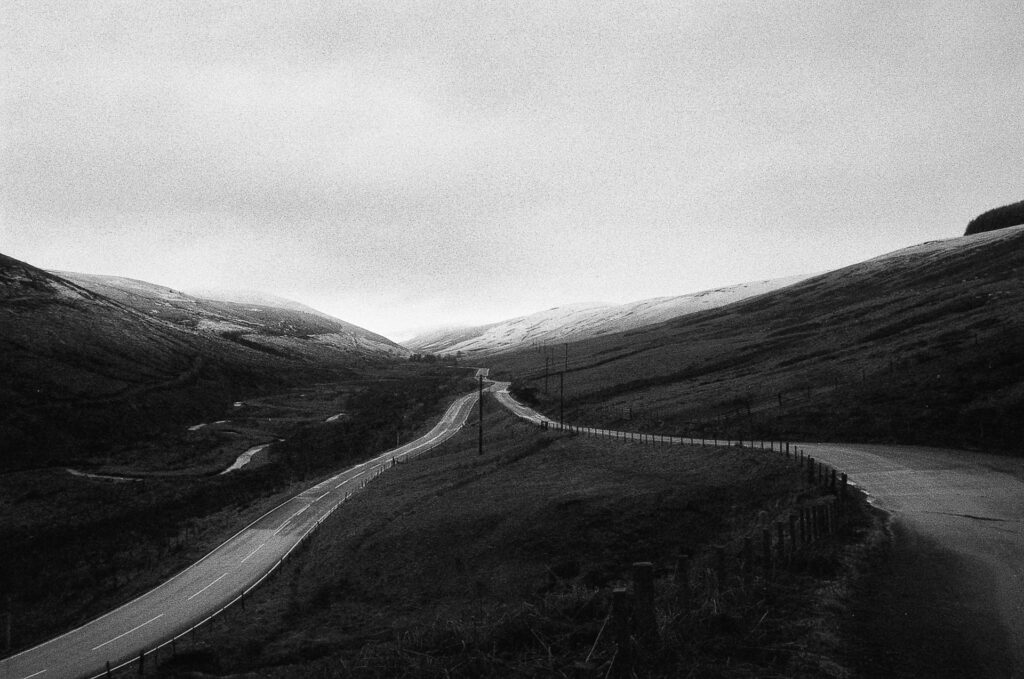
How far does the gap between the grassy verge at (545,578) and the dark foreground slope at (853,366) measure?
52.4 ft

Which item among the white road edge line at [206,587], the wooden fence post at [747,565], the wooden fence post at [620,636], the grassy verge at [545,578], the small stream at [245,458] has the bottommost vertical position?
the white road edge line at [206,587]

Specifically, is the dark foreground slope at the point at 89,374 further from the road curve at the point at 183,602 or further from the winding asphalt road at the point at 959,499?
the winding asphalt road at the point at 959,499

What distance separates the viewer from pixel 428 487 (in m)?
53.3

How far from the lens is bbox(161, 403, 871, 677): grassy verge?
439 inches

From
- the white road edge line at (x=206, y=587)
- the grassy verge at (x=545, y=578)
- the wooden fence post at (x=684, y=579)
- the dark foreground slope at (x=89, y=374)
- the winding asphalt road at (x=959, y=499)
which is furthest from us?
the dark foreground slope at (x=89, y=374)

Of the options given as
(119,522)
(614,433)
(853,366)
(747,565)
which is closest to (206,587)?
(119,522)

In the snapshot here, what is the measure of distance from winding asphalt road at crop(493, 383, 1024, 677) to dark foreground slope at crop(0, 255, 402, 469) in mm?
94986

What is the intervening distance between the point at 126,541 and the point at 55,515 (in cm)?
1316

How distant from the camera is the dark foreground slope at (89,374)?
9212cm

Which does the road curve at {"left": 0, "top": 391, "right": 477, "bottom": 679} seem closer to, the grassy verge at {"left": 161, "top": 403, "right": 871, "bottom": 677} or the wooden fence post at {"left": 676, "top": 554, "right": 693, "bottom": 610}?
the grassy verge at {"left": 161, "top": 403, "right": 871, "bottom": 677}

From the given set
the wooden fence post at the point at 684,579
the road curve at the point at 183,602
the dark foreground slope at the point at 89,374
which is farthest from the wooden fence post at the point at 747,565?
the dark foreground slope at the point at 89,374

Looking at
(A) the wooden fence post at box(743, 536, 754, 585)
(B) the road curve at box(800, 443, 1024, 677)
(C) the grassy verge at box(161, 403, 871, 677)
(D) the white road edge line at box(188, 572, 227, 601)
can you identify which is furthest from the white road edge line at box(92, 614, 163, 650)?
(B) the road curve at box(800, 443, 1024, 677)

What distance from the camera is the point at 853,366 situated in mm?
69188

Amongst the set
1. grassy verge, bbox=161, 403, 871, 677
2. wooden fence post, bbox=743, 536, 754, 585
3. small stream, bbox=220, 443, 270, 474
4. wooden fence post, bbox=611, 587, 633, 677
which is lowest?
small stream, bbox=220, 443, 270, 474
